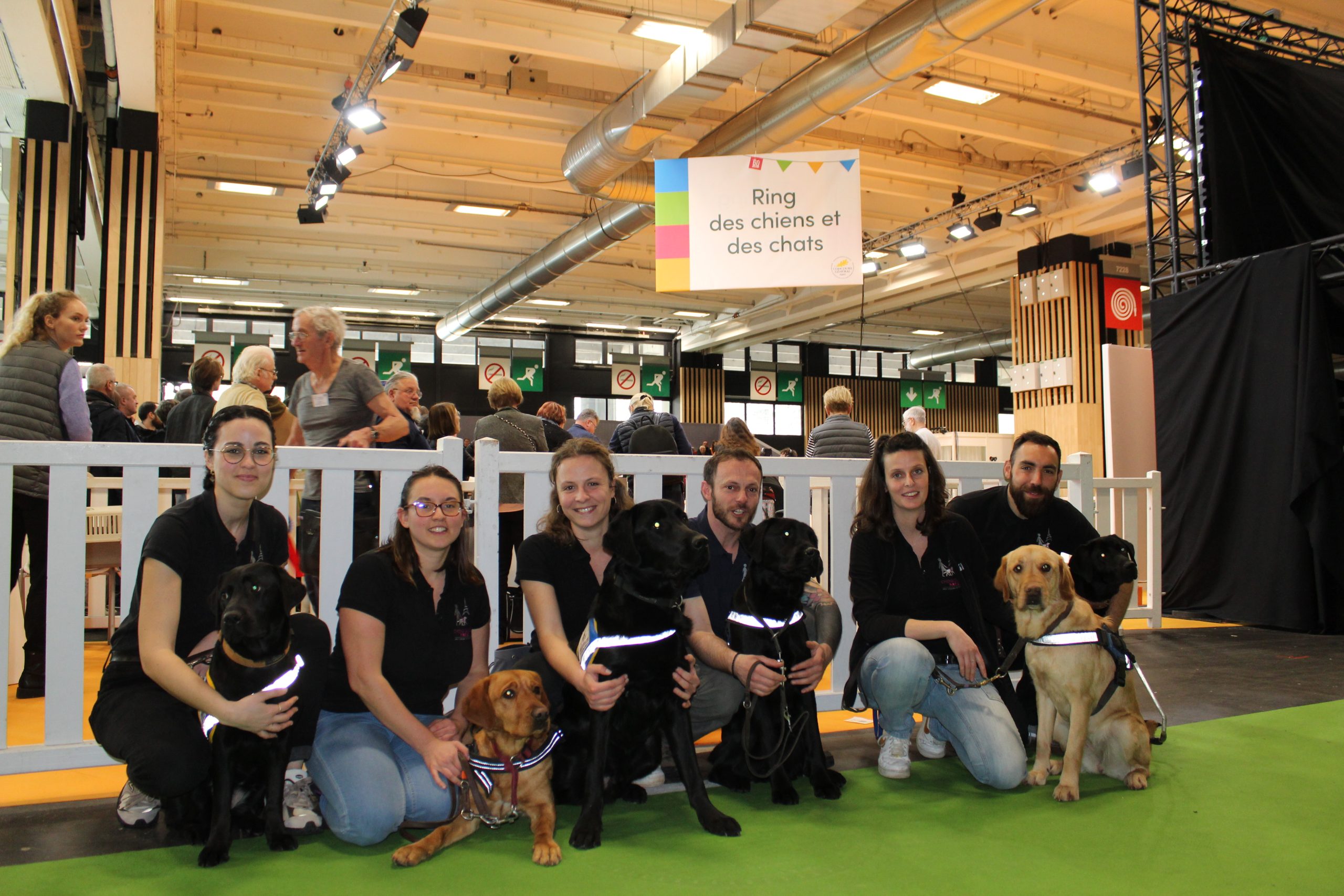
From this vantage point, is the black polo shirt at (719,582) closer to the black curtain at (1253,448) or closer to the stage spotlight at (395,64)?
the black curtain at (1253,448)

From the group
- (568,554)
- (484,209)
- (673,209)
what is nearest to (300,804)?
(568,554)

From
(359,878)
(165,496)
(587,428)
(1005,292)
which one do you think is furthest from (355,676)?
(1005,292)

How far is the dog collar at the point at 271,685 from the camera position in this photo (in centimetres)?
198

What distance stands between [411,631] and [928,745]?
1.68 meters

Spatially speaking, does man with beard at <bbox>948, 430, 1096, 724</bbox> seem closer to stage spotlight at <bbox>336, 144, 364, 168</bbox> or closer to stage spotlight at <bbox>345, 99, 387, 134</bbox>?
stage spotlight at <bbox>345, 99, 387, 134</bbox>

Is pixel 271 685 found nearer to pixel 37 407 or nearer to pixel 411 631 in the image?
pixel 411 631

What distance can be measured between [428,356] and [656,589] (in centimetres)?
1640

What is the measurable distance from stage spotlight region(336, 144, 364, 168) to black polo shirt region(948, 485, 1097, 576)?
22.0 feet

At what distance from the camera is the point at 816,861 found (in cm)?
199

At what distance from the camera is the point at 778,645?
2.35 m

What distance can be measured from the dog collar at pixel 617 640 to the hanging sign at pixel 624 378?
16.5 meters

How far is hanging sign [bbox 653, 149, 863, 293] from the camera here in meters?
4.91

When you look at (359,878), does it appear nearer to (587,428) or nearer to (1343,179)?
(587,428)

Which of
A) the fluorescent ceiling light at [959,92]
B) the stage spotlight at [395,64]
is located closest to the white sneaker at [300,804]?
the stage spotlight at [395,64]
